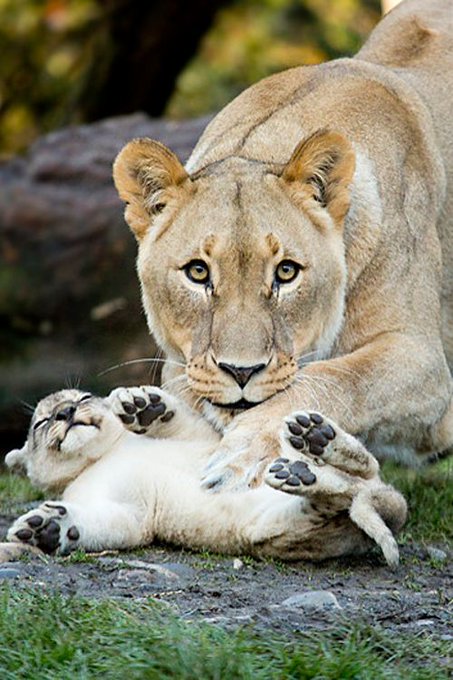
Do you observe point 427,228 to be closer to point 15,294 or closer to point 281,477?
point 281,477

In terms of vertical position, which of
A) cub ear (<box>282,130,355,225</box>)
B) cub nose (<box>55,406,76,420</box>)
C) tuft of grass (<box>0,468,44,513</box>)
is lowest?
tuft of grass (<box>0,468,44,513</box>)

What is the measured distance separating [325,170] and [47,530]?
1.66 meters

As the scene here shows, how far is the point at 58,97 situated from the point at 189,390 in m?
10.4

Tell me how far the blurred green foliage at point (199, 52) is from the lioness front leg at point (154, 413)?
29.4ft

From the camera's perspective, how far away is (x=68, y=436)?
548 centimetres

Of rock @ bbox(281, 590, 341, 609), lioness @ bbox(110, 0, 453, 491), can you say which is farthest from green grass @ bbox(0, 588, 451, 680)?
lioness @ bbox(110, 0, 453, 491)

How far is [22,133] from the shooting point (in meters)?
16.0

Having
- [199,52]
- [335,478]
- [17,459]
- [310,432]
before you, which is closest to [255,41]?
[199,52]

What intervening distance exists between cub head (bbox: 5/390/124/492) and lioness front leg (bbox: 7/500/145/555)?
1.01 feet

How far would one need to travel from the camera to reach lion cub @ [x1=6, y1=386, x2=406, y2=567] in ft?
15.8

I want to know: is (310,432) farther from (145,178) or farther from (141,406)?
(145,178)

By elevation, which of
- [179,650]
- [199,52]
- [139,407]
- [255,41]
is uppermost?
[179,650]

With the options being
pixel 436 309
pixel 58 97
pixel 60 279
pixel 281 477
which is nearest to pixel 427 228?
pixel 436 309

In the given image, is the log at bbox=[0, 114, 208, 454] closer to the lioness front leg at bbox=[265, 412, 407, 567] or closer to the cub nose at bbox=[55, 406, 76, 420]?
the cub nose at bbox=[55, 406, 76, 420]
